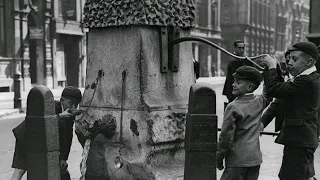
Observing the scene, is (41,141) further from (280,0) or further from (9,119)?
(280,0)

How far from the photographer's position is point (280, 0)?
7662cm

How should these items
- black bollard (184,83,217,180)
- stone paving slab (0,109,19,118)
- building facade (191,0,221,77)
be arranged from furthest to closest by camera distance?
building facade (191,0,221,77) → stone paving slab (0,109,19,118) → black bollard (184,83,217,180)

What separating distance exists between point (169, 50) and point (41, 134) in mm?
1185

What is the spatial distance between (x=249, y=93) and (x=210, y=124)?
3.61ft

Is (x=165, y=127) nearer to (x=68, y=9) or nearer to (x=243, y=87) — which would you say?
(x=243, y=87)

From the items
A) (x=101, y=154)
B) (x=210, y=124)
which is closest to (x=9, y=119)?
(x=101, y=154)

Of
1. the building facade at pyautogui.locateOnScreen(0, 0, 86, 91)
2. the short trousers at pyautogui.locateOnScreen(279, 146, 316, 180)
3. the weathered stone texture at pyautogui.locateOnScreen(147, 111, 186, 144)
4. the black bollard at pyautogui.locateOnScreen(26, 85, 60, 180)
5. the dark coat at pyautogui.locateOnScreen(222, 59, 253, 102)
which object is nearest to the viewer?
the black bollard at pyautogui.locateOnScreen(26, 85, 60, 180)

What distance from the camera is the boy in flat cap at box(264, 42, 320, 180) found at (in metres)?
3.97

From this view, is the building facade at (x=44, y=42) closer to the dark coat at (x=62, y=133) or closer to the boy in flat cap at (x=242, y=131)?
the dark coat at (x=62, y=133)

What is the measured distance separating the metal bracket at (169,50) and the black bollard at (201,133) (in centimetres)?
57

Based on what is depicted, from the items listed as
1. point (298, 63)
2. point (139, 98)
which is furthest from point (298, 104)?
point (139, 98)

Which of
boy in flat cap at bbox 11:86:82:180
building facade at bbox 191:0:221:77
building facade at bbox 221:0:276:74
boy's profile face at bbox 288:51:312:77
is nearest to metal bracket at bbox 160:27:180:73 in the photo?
boy's profile face at bbox 288:51:312:77

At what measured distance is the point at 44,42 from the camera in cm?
2598

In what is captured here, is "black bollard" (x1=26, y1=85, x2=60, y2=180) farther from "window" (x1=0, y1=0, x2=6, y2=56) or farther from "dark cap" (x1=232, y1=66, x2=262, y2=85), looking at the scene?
"window" (x1=0, y1=0, x2=6, y2=56)
